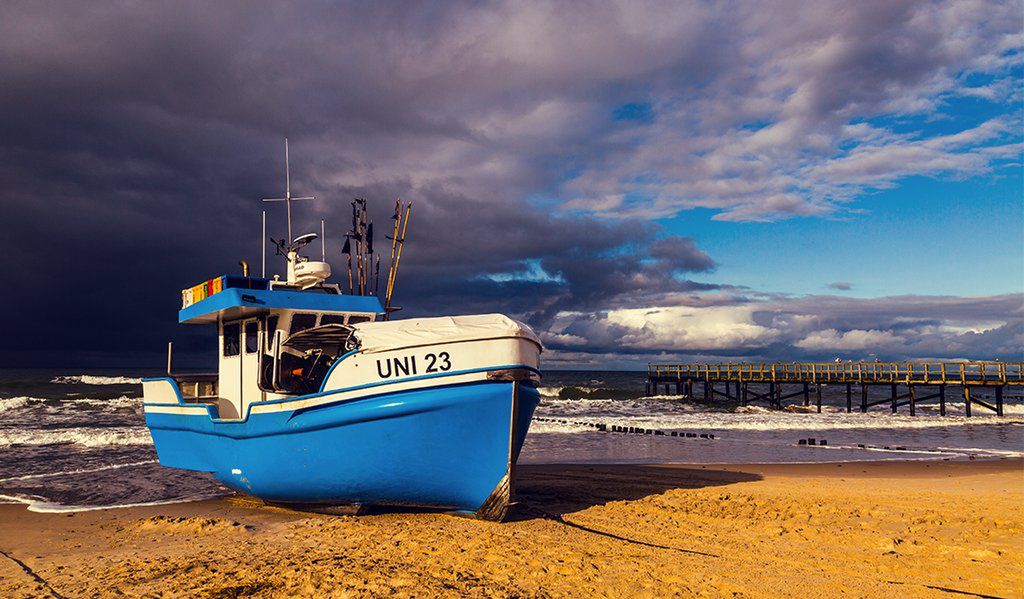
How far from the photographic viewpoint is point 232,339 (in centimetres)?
1255

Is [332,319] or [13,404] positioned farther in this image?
[13,404]

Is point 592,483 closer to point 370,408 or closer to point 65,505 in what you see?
point 370,408

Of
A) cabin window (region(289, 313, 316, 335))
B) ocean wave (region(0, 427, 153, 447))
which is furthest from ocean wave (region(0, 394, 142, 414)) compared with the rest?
cabin window (region(289, 313, 316, 335))

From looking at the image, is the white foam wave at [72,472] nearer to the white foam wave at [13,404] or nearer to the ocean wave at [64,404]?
the ocean wave at [64,404]

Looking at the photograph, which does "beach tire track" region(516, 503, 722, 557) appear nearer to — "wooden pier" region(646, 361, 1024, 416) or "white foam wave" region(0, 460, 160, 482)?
"white foam wave" region(0, 460, 160, 482)

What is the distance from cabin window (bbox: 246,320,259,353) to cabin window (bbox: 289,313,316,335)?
0.78 m

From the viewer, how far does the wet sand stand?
23.1 feet

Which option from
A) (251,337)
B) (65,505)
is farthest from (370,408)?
(65,505)

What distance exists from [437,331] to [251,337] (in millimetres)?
4649

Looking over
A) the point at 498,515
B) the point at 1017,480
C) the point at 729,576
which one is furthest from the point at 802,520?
the point at 1017,480

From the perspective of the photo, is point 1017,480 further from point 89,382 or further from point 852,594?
point 89,382

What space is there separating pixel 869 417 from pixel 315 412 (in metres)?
40.5

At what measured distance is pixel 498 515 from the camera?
9625mm

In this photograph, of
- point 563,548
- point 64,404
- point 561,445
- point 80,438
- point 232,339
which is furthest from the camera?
point 64,404
